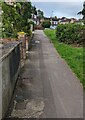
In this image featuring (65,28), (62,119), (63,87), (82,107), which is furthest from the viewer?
(65,28)

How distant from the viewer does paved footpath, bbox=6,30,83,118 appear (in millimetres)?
7554

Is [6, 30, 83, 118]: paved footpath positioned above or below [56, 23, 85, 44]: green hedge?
above

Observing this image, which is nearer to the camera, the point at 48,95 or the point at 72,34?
the point at 48,95

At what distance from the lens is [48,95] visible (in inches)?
364

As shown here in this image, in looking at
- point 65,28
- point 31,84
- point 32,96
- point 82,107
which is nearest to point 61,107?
point 82,107

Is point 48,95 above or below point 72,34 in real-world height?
Result: above

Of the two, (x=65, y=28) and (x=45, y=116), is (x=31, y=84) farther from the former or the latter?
(x=65, y=28)

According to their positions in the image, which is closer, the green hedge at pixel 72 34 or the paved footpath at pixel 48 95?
the paved footpath at pixel 48 95

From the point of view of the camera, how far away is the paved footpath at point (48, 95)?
24.8 feet

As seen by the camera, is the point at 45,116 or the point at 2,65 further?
the point at 45,116

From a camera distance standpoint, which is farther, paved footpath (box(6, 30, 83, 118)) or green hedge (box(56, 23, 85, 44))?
green hedge (box(56, 23, 85, 44))

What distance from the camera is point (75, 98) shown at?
29.2 feet

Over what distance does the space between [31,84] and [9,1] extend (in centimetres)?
416

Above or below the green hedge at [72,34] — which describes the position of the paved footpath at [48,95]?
above
